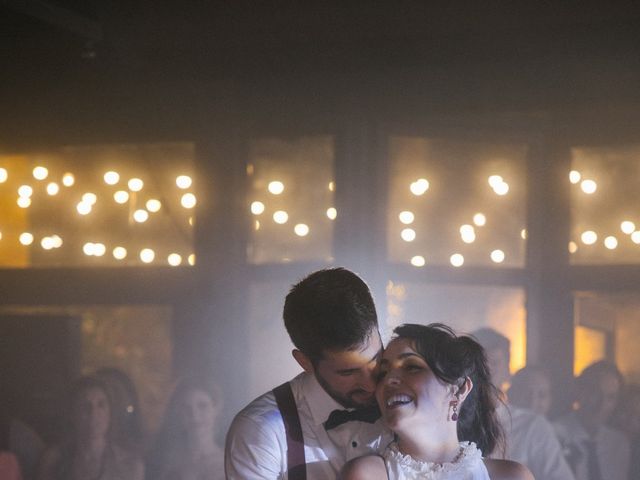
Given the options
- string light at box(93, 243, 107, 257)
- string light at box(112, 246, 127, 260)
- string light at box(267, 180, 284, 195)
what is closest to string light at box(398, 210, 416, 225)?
string light at box(267, 180, 284, 195)

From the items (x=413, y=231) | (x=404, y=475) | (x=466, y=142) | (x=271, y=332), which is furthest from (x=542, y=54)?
(x=404, y=475)

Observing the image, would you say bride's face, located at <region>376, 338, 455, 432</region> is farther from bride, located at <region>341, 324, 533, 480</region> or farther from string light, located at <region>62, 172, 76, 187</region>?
string light, located at <region>62, 172, 76, 187</region>

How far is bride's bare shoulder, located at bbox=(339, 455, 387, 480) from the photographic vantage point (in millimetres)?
1781

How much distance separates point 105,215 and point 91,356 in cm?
72

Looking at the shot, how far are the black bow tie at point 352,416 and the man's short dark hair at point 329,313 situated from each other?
0.14 m

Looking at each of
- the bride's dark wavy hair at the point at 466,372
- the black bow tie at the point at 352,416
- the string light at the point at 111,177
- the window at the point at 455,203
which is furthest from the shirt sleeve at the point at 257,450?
the string light at the point at 111,177

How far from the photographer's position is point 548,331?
3648 millimetres

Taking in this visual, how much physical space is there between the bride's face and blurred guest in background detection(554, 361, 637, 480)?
6.16 ft

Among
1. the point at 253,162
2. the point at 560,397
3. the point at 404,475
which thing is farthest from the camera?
the point at 253,162

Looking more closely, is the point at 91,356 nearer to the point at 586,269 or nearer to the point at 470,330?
the point at 470,330

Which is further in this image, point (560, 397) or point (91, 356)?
point (91, 356)

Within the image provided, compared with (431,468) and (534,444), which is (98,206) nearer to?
(534,444)

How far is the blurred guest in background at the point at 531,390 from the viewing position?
11.8 ft

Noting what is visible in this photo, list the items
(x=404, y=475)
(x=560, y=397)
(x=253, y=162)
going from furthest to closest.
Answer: (x=253, y=162), (x=560, y=397), (x=404, y=475)
